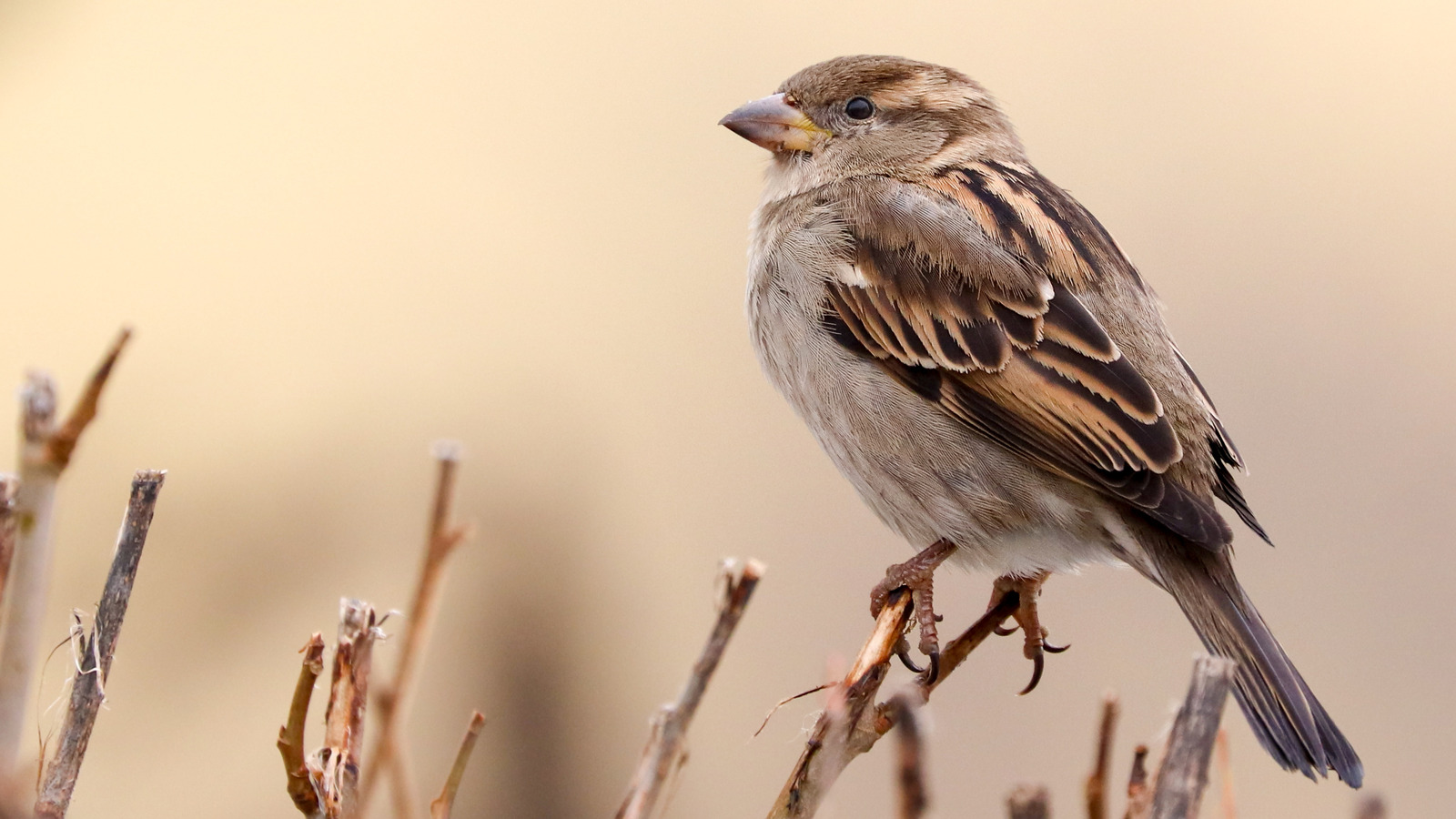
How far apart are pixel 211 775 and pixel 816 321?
85.7 inches

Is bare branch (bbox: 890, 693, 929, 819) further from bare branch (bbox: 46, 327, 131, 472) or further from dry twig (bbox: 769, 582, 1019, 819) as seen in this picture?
bare branch (bbox: 46, 327, 131, 472)

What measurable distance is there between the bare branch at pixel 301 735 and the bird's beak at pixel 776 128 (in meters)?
2.50

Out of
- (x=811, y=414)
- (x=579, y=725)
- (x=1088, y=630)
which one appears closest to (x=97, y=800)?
(x=579, y=725)

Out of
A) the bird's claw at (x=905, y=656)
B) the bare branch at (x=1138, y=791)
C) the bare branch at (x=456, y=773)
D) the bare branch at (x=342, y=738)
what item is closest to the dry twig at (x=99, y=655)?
the bare branch at (x=342, y=738)

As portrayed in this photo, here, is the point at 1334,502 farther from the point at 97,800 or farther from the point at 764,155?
the point at 97,800

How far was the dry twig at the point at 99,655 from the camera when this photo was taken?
1065 millimetres

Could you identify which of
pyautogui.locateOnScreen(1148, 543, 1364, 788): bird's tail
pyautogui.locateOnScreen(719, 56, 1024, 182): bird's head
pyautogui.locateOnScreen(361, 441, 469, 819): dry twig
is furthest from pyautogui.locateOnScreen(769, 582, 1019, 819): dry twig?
pyautogui.locateOnScreen(719, 56, 1024, 182): bird's head

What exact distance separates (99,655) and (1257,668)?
1.98 meters

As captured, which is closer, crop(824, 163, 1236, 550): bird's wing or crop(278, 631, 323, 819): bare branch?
Result: crop(278, 631, 323, 819): bare branch

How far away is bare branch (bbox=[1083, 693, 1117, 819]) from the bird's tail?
56.7 inches

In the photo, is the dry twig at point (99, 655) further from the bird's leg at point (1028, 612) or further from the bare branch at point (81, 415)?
the bird's leg at point (1028, 612)

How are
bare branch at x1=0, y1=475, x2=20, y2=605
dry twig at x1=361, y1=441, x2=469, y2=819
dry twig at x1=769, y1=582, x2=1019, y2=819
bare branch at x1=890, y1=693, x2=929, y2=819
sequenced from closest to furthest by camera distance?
bare branch at x1=890, y1=693, x2=929, y2=819 → dry twig at x1=361, y1=441, x2=469, y2=819 → bare branch at x1=0, y1=475, x2=20, y2=605 → dry twig at x1=769, y1=582, x2=1019, y2=819

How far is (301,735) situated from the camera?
3.54ft

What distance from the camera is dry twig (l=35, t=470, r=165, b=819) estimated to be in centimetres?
107
